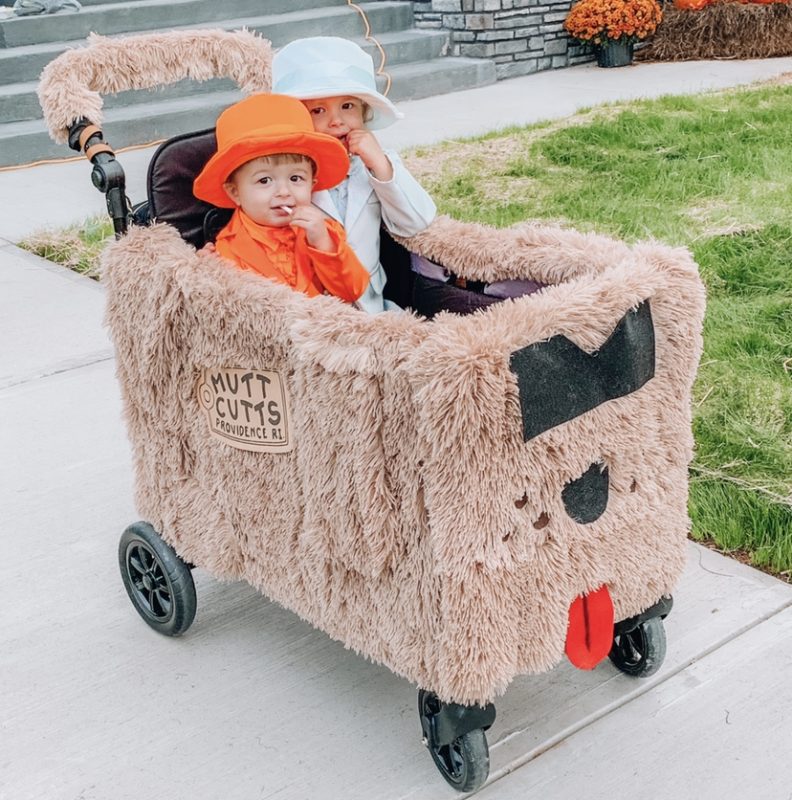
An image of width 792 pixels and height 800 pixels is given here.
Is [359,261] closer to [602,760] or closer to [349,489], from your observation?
[349,489]

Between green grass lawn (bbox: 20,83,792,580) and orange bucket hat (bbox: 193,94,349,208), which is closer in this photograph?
orange bucket hat (bbox: 193,94,349,208)

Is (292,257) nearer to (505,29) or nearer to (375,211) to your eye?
(375,211)

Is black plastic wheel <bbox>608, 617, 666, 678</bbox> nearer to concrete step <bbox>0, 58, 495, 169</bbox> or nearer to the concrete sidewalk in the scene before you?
the concrete sidewalk

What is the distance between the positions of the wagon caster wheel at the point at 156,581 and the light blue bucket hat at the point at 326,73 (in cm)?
100

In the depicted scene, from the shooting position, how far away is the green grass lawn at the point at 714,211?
110 inches

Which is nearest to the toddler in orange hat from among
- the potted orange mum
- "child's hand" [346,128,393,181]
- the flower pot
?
"child's hand" [346,128,393,181]

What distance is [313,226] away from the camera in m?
2.21

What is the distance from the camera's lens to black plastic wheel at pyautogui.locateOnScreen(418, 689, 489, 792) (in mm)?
1855

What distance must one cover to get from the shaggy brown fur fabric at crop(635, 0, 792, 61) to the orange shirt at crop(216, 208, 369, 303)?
25.4ft

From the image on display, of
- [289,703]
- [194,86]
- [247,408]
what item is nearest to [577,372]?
[247,408]

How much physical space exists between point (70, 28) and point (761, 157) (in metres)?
4.59

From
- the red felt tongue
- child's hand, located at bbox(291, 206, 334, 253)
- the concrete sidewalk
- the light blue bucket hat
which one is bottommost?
the concrete sidewalk

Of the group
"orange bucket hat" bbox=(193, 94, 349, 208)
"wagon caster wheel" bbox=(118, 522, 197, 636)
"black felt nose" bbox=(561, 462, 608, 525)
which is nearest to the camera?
"black felt nose" bbox=(561, 462, 608, 525)

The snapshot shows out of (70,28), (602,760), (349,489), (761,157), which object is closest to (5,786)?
(349,489)
